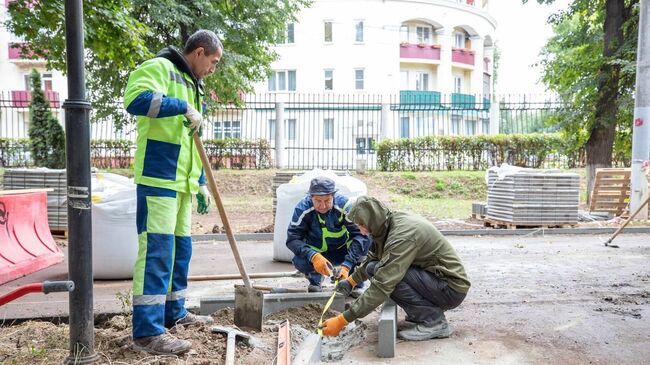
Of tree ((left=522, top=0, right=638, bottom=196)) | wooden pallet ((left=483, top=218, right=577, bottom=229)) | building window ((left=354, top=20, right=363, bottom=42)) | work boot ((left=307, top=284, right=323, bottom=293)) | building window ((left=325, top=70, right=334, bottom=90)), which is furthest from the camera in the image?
building window ((left=325, top=70, right=334, bottom=90))

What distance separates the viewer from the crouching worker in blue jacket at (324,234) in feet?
15.9

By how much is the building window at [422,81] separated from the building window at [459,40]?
3797 millimetres

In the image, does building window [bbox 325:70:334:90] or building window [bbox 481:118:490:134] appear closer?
building window [bbox 481:118:490:134]

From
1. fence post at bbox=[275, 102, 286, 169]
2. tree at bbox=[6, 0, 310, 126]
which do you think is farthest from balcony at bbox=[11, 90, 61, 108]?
fence post at bbox=[275, 102, 286, 169]

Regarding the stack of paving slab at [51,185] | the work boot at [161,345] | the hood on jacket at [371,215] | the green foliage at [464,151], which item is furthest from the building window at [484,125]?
the work boot at [161,345]

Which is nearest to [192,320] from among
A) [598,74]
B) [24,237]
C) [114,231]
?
[114,231]

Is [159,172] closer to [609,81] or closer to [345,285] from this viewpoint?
[345,285]

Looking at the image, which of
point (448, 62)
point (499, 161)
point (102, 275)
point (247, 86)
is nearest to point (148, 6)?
point (247, 86)

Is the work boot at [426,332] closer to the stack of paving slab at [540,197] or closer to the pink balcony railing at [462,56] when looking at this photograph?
the stack of paving slab at [540,197]

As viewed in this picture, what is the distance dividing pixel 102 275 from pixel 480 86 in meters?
36.8

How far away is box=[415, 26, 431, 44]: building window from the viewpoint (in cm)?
3591

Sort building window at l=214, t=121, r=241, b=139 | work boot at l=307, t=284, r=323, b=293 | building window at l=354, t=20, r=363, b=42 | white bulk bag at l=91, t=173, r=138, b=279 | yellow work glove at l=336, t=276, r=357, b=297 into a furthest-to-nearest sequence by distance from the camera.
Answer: building window at l=354, t=20, r=363, b=42
building window at l=214, t=121, r=241, b=139
white bulk bag at l=91, t=173, r=138, b=279
work boot at l=307, t=284, r=323, b=293
yellow work glove at l=336, t=276, r=357, b=297

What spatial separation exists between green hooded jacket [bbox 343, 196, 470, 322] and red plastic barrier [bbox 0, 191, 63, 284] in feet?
14.5

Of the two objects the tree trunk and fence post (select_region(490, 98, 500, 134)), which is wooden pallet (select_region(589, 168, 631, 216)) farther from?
fence post (select_region(490, 98, 500, 134))
